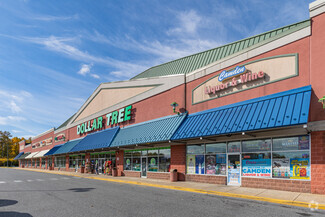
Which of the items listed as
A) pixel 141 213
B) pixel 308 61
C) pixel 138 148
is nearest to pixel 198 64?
pixel 138 148

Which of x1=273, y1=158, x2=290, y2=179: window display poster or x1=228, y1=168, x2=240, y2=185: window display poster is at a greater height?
x1=273, y1=158, x2=290, y2=179: window display poster

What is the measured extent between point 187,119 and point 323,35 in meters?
10.1

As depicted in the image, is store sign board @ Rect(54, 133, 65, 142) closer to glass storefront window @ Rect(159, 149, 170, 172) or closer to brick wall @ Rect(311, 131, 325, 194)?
glass storefront window @ Rect(159, 149, 170, 172)

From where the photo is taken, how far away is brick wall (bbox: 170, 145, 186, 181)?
19.2m

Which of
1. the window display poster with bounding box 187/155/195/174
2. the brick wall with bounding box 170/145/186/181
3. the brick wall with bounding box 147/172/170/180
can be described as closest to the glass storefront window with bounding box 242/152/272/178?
the window display poster with bounding box 187/155/195/174

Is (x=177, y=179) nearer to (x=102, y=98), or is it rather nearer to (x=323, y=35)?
(x=323, y=35)

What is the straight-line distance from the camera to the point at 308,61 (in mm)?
12672

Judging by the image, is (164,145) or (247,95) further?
(164,145)

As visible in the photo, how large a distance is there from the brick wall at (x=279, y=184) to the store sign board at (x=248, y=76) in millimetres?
5423

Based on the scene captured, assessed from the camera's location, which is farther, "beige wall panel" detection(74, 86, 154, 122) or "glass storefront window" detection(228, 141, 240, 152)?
"beige wall panel" detection(74, 86, 154, 122)

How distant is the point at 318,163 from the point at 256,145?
3.47 metres

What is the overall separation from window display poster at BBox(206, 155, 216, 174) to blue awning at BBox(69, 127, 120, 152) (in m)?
12.6

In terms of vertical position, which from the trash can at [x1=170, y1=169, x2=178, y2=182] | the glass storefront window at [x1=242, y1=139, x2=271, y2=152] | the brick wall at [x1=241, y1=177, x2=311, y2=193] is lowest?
the trash can at [x1=170, y1=169, x2=178, y2=182]

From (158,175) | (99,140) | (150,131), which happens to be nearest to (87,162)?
(99,140)
